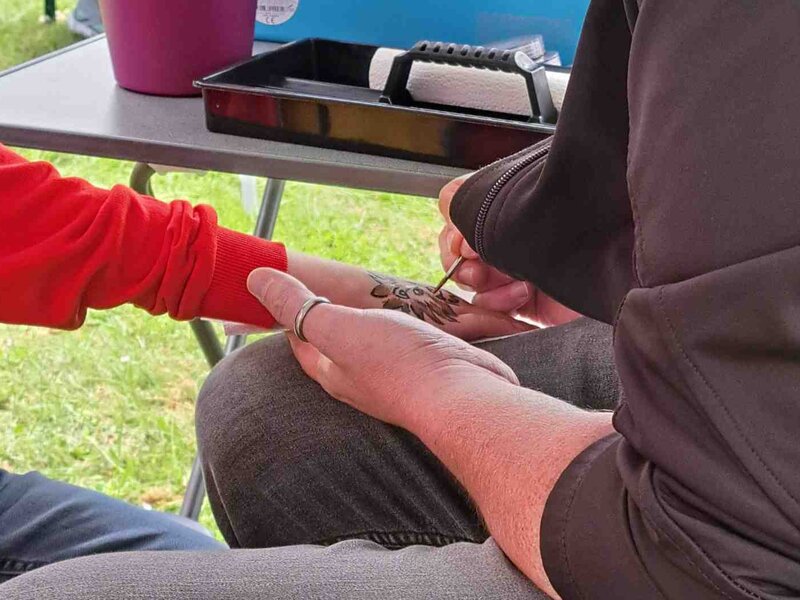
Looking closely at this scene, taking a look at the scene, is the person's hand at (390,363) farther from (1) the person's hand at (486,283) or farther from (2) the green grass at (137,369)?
(2) the green grass at (137,369)

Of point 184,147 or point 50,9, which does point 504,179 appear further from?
point 50,9

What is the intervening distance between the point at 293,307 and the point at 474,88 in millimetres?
266

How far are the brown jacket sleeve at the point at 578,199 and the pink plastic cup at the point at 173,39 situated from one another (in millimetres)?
348

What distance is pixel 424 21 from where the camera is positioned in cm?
120

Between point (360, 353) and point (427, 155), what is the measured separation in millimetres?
196

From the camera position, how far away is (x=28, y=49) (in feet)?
10.8

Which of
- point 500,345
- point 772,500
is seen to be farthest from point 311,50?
point 772,500

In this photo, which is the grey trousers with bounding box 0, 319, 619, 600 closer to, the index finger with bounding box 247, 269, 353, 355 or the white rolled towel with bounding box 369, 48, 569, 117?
the index finger with bounding box 247, 269, 353, 355

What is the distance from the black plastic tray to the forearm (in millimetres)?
239

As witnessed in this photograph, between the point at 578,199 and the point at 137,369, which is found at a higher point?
the point at 578,199

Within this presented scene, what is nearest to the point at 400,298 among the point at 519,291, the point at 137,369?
the point at 519,291

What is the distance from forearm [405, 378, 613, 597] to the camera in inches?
21.3

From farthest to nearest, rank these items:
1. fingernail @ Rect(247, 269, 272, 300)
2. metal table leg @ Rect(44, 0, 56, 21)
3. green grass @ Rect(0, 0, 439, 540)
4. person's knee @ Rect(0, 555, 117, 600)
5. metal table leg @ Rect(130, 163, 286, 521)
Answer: metal table leg @ Rect(44, 0, 56, 21) < green grass @ Rect(0, 0, 439, 540) < metal table leg @ Rect(130, 163, 286, 521) < fingernail @ Rect(247, 269, 272, 300) < person's knee @ Rect(0, 555, 117, 600)

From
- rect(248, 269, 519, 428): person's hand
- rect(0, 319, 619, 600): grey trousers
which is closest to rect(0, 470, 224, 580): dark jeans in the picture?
rect(0, 319, 619, 600): grey trousers
